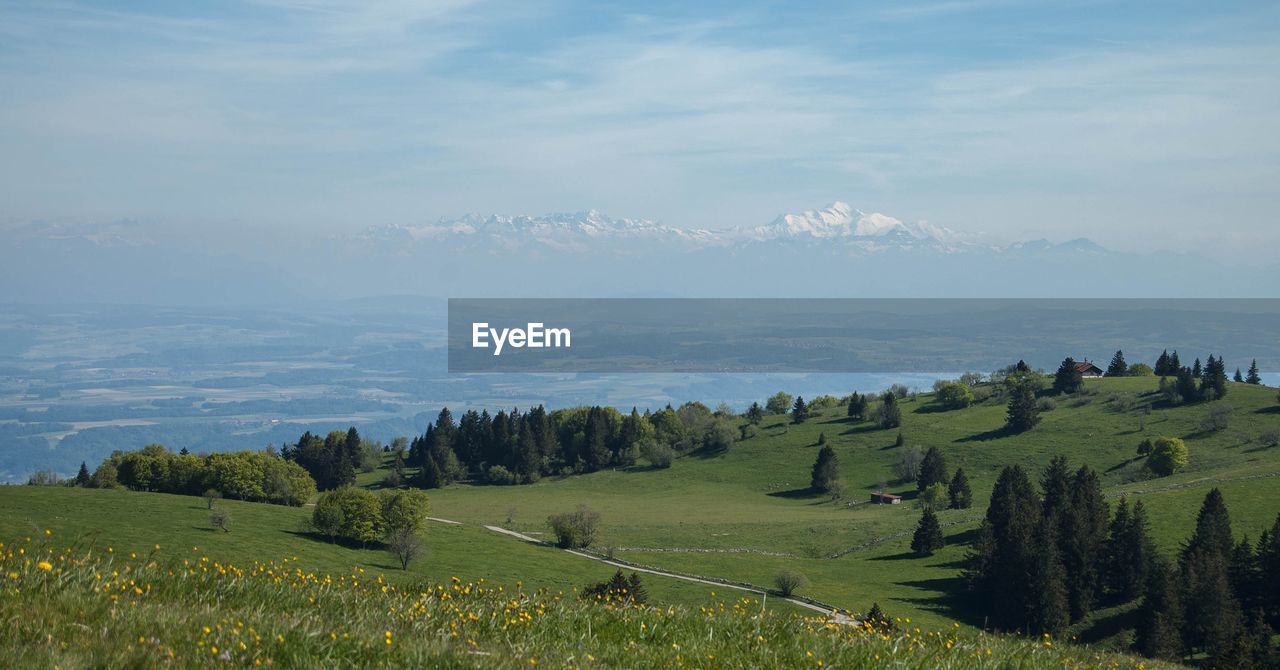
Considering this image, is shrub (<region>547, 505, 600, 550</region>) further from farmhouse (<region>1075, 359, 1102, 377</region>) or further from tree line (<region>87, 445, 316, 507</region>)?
farmhouse (<region>1075, 359, 1102, 377</region>)

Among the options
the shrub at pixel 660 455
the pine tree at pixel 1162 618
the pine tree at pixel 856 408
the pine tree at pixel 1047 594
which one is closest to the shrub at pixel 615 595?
the pine tree at pixel 1162 618

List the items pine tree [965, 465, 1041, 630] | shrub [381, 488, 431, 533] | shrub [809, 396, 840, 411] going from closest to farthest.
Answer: pine tree [965, 465, 1041, 630] < shrub [381, 488, 431, 533] < shrub [809, 396, 840, 411]

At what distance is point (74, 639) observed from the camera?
897cm

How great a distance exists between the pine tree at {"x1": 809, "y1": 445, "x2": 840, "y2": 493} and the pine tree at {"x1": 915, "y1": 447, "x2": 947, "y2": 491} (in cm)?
912

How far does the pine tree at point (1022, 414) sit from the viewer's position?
125075 millimetres

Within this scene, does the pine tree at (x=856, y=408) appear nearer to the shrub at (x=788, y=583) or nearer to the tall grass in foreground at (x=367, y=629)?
the shrub at (x=788, y=583)

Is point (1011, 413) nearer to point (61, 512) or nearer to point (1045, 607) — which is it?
point (1045, 607)

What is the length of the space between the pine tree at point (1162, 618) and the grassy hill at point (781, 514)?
576cm

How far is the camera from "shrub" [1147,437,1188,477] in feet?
332

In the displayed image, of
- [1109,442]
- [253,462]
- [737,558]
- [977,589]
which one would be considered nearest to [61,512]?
[253,462]

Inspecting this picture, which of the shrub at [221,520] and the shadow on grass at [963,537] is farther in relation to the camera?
the shadow on grass at [963,537]

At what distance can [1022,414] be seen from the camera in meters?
125

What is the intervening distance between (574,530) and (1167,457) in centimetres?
5859

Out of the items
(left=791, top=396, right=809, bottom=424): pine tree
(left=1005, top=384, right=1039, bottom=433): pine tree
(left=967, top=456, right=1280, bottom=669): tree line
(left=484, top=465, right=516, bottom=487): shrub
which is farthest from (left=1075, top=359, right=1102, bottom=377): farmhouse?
(left=484, top=465, right=516, bottom=487): shrub
